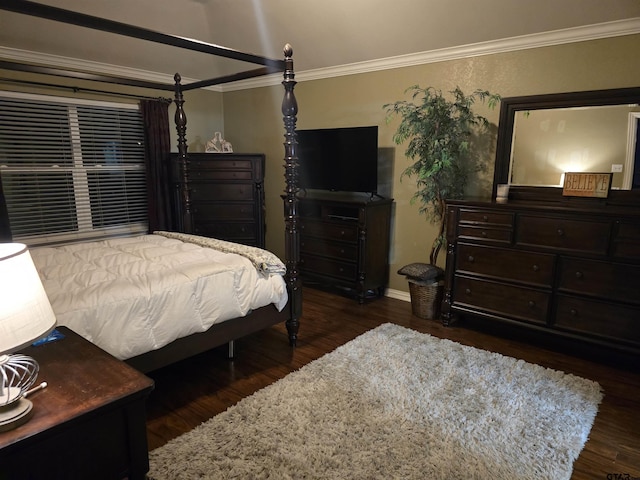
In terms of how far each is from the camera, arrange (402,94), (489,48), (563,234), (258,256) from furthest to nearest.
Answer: (402,94)
(489,48)
(563,234)
(258,256)

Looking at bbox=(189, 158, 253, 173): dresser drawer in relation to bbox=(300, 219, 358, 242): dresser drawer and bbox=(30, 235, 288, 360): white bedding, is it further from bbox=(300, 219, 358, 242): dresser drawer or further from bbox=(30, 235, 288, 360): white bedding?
bbox=(30, 235, 288, 360): white bedding

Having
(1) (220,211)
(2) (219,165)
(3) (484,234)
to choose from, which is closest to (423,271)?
(3) (484,234)

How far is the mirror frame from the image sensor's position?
2.85 m

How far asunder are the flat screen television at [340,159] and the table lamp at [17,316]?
3184 millimetres

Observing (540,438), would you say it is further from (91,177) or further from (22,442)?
(91,177)

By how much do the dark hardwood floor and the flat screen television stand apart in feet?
4.08

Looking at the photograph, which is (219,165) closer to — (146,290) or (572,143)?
(146,290)

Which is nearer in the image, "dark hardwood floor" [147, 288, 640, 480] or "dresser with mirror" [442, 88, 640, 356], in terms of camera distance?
"dark hardwood floor" [147, 288, 640, 480]

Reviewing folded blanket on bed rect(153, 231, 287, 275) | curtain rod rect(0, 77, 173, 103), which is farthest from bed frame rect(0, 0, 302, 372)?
curtain rod rect(0, 77, 173, 103)

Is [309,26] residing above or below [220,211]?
above

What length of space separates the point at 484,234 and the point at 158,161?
3.52 metres

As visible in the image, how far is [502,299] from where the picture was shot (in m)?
3.13

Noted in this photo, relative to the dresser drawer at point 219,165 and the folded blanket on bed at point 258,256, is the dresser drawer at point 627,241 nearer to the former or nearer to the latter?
the folded blanket on bed at point 258,256

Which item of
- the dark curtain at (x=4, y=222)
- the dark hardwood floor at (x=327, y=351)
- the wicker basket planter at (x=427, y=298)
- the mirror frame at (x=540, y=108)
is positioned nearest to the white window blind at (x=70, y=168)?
the dark curtain at (x=4, y=222)
